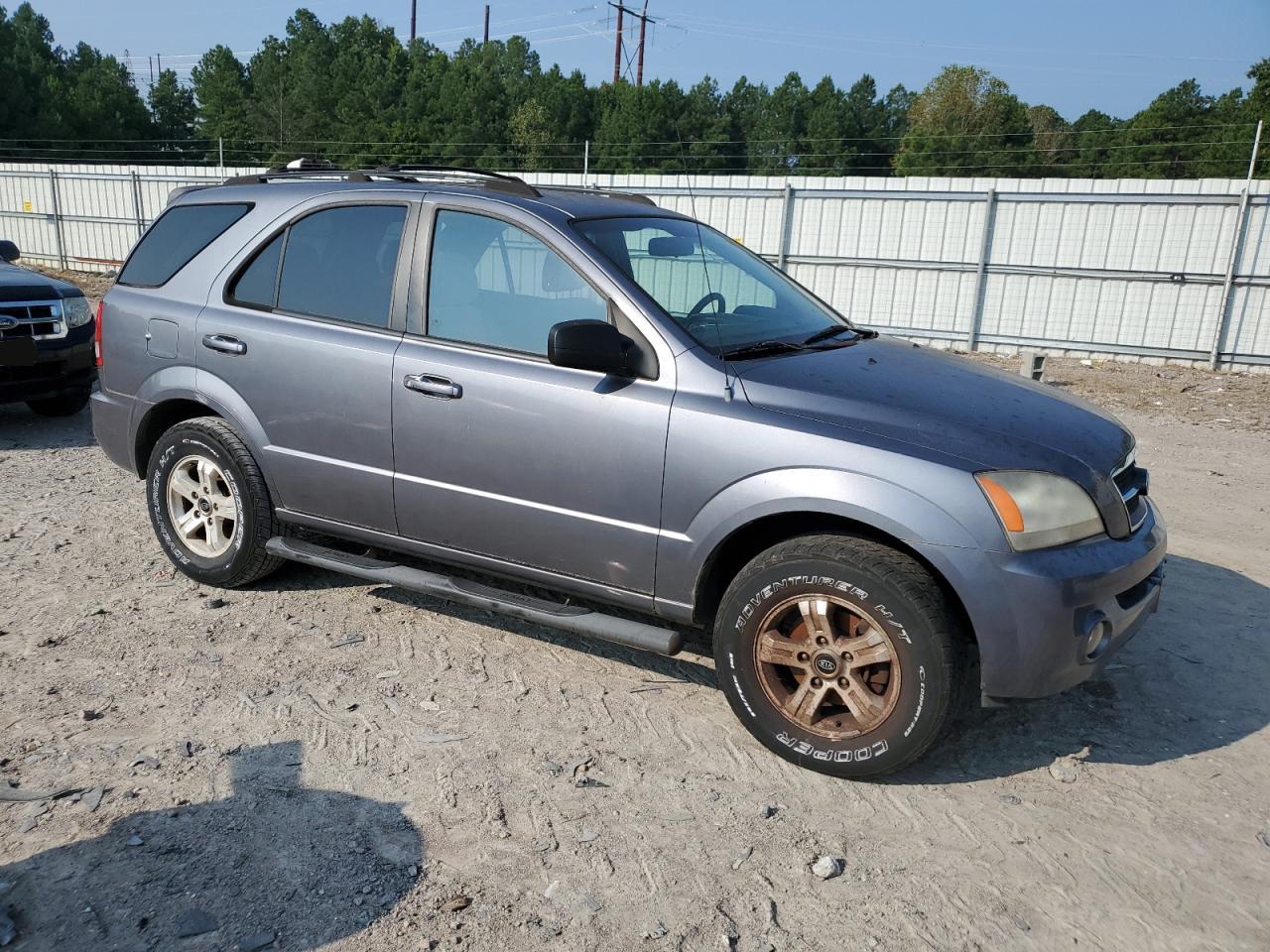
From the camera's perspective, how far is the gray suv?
3.16m

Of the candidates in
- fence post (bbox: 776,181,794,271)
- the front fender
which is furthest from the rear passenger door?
fence post (bbox: 776,181,794,271)

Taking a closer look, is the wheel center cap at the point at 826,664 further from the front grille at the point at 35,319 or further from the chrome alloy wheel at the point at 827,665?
the front grille at the point at 35,319

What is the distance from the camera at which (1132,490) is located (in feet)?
11.8

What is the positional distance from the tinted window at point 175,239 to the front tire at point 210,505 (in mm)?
820

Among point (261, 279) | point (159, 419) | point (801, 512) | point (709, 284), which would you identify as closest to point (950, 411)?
point (801, 512)

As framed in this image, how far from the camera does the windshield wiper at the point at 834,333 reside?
410cm

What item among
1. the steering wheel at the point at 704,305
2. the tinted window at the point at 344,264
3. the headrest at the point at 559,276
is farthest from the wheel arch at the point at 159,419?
the steering wheel at the point at 704,305

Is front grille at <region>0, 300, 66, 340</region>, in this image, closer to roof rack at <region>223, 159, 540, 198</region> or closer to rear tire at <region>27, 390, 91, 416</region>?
rear tire at <region>27, 390, 91, 416</region>

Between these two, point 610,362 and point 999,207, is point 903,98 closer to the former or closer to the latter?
point 999,207

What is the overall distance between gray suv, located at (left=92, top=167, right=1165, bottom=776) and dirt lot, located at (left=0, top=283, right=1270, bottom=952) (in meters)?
0.33

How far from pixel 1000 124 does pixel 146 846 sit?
62.9m

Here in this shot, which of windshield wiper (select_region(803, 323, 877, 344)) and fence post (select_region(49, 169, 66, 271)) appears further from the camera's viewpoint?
fence post (select_region(49, 169, 66, 271))

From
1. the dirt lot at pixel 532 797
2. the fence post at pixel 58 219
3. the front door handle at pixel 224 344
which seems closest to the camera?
the dirt lot at pixel 532 797

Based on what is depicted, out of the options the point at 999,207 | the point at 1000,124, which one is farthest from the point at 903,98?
the point at 999,207
